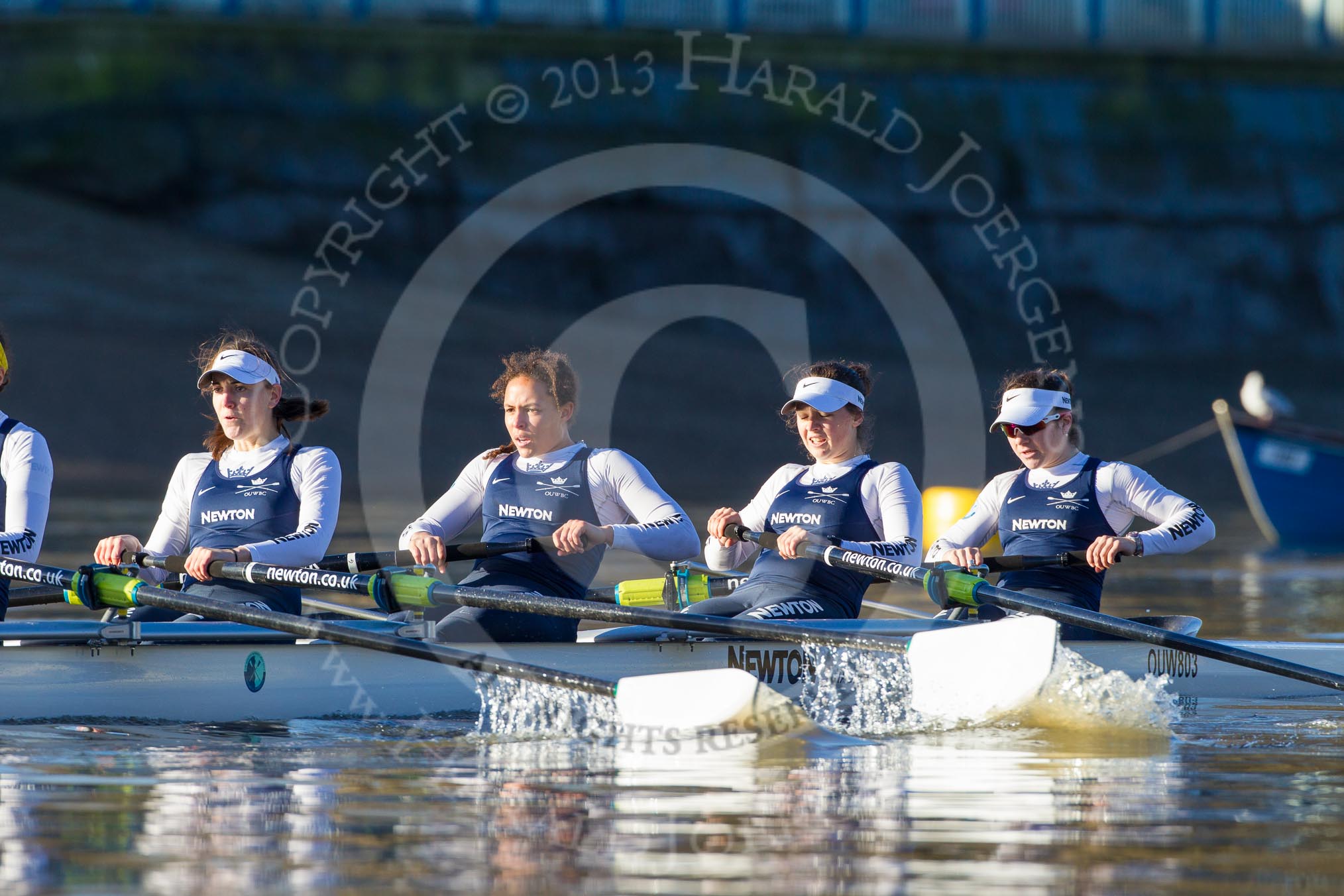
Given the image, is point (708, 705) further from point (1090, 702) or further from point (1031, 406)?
point (1031, 406)

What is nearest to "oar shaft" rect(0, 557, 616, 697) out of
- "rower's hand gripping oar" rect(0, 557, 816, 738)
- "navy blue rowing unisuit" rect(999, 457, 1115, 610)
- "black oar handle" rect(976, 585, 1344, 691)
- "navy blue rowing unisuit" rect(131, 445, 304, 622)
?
"rower's hand gripping oar" rect(0, 557, 816, 738)

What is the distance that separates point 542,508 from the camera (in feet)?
24.5

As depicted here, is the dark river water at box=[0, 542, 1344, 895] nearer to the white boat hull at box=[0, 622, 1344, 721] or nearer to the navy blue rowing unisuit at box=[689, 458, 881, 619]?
the white boat hull at box=[0, 622, 1344, 721]

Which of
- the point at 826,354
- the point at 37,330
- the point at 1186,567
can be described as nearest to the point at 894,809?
the point at 1186,567

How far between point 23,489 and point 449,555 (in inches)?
62.8

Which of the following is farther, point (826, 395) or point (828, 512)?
point (828, 512)

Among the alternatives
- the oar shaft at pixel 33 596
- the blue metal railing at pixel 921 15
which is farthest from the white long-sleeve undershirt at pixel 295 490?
the blue metal railing at pixel 921 15

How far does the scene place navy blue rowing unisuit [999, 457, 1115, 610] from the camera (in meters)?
7.84

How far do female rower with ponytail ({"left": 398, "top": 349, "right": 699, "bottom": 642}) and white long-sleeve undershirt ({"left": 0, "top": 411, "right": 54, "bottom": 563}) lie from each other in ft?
4.45

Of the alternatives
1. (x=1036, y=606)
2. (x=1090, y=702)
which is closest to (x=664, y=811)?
(x=1090, y=702)

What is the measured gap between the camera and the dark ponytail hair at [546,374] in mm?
7363

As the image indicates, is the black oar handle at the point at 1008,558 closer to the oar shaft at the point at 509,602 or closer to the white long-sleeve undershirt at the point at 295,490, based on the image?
the oar shaft at the point at 509,602

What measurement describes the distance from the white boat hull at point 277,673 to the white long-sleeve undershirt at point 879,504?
35 centimetres

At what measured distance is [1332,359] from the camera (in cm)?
3139
